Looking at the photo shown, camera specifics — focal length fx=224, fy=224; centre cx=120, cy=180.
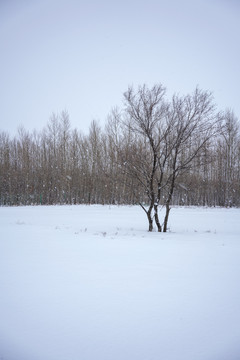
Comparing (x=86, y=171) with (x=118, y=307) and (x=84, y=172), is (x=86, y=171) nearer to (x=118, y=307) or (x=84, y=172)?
(x=84, y=172)

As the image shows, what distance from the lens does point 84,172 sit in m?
36.1

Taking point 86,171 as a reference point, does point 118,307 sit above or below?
below

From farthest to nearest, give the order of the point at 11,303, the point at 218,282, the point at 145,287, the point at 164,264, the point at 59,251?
the point at 59,251 → the point at 164,264 → the point at 218,282 → the point at 145,287 → the point at 11,303

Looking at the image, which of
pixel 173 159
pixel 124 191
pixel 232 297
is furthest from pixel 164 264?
pixel 124 191

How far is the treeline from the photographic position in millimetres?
32166

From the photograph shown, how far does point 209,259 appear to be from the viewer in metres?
5.59

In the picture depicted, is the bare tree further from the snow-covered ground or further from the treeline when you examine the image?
the treeline

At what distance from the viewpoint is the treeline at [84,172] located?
32166 millimetres

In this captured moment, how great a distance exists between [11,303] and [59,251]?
2.76m

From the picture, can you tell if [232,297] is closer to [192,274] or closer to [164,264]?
[192,274]

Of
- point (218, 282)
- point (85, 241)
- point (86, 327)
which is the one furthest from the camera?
point (85, 241)

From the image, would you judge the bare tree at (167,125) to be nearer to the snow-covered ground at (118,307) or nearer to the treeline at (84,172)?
the snow-covered ground at (118,307)

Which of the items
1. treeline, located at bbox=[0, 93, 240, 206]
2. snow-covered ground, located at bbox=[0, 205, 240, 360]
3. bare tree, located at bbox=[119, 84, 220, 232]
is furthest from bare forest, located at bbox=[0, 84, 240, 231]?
snow-covered ground, located at bbox=[0, 205, 240, 360]

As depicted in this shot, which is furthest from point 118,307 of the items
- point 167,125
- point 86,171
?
point 86,171
